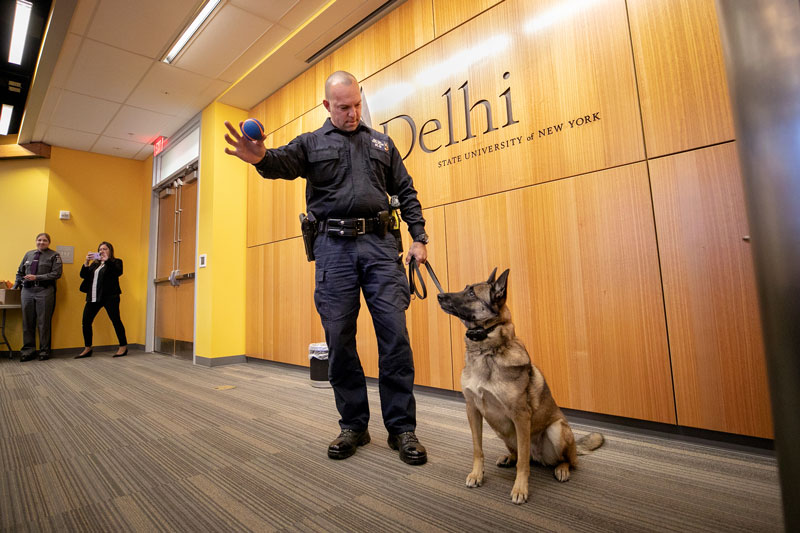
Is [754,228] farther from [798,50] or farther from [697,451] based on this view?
[697,451]

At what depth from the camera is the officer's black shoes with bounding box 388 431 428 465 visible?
1.56 metres

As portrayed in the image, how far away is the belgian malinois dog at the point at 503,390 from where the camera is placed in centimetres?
129

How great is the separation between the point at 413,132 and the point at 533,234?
1310mm

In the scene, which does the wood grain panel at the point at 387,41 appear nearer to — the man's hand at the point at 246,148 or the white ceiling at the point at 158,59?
the white ceiling at the point at 158,59

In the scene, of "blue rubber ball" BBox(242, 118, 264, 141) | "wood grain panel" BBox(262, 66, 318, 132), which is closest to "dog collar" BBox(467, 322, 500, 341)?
"blue rubber ball" BBox(242, 118, 264, 141)

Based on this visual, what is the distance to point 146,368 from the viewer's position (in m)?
4.37

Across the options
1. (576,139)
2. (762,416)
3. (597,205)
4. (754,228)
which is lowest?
(762,416)

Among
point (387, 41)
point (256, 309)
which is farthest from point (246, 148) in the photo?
point (256, 309)

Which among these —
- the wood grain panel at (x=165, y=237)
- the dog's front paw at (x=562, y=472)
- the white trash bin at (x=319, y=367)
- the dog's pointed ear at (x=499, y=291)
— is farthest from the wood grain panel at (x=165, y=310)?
the dog's front paw at (x=562, y=472)

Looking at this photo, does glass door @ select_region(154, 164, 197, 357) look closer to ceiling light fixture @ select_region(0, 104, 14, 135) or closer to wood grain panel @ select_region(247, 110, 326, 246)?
wood grain panel @ select_region(247, 110, 326, 246)

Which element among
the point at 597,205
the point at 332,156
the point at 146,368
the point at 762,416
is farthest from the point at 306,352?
the point at 762,416

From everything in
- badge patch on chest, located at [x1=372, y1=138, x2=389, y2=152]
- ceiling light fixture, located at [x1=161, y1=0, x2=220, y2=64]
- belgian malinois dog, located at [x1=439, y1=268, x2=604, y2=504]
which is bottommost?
belgian malinois dog, located at [x1=439, y1=268, x2=604, y2=504]

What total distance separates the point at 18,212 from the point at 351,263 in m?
6.88

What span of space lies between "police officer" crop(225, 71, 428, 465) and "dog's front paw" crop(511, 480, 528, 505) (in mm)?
534
